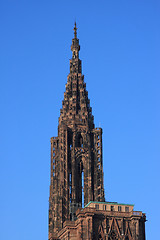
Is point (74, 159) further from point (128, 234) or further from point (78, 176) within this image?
point (128, 234)

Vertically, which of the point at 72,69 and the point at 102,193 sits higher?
the point at 72,69

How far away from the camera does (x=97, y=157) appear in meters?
164

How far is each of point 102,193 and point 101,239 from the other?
3249cm

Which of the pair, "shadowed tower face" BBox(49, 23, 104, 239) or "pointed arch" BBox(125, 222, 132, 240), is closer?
"pointed arch" BBox(125, 222, 132, 240)

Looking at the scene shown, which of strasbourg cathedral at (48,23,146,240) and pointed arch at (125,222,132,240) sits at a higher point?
strasbourg cathedral at (48,23,146,240)

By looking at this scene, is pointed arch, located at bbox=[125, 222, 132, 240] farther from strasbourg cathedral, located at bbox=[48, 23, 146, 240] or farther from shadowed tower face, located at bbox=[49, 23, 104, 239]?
shadowed tower face, located at bbox=[49, 23, 104, 239]

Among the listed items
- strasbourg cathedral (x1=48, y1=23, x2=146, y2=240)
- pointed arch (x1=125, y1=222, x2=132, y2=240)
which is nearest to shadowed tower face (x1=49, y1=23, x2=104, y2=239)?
strasbourg cathedral (x1=48, y1=23, x2=146, y2=240)

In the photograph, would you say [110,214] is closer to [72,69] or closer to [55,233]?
[55,233]

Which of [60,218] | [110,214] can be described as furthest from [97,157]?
[110,214]

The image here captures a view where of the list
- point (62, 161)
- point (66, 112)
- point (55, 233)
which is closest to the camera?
point (55, 233)

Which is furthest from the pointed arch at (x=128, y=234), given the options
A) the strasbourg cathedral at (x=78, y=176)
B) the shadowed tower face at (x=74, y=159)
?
the shadowed tower face at (x=74, y=159)

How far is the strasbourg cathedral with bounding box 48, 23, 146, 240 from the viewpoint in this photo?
426 feet

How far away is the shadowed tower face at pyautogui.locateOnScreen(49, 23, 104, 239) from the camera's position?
155 meters

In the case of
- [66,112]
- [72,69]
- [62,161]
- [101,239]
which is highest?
[72,69]
